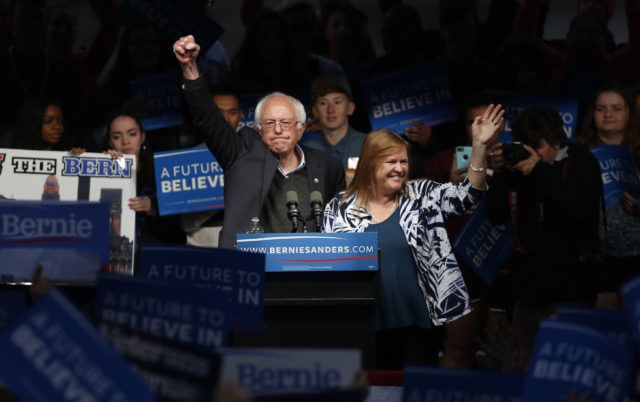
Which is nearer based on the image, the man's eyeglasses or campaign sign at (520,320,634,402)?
campaign sign at (520,320,634,402)

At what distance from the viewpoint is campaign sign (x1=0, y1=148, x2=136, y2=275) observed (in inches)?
239

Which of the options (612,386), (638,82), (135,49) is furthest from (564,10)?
(612,386)

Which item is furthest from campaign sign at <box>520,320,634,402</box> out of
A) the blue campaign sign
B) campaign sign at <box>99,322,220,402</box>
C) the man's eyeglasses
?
the man's eyeglasses

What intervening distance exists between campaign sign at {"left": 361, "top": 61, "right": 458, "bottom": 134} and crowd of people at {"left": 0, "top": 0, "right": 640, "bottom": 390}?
10 cm

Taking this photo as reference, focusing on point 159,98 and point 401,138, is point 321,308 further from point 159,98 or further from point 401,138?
point 159,98

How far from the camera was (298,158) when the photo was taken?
17.4 feet

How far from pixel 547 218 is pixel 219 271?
85.8 inches

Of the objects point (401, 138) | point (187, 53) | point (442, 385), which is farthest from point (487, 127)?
point (442, 385)

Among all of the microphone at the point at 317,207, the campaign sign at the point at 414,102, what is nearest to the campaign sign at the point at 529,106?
the campaign sign at the point at 414,102

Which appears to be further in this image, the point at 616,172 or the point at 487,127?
the point at 616,172

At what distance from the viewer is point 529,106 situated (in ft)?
20.9

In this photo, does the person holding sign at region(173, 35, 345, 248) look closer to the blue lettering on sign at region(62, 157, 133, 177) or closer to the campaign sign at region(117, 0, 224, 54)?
the blue lettering on sign at region(62, 157, 133, 177)

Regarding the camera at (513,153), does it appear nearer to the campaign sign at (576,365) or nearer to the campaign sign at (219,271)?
the campaign sign at (219,271)

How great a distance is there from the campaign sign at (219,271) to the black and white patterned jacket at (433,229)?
54.5 inches
